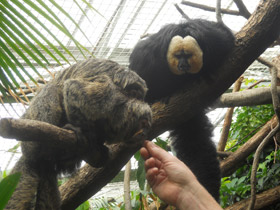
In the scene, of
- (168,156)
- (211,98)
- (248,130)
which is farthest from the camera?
(248,130)

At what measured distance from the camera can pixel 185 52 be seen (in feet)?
9.77

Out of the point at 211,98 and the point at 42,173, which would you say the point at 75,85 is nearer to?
the point at 42,173

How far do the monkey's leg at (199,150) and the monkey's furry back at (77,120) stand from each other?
4.02 feet

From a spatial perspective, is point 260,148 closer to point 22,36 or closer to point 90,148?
point 90,148

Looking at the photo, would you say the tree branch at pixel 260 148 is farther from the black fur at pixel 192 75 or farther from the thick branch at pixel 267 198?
the thick branch at pixel 267 198

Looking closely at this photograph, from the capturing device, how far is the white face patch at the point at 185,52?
9.55 ft

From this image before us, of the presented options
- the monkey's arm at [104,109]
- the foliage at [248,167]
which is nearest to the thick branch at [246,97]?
the foliage at [248,167]

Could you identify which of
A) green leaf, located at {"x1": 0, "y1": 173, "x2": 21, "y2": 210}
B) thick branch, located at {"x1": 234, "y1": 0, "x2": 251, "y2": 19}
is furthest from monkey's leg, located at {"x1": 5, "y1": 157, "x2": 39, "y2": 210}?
thick branch, located at {"x1": 234, "y1": 0, "x2": 251, "y2": 19}

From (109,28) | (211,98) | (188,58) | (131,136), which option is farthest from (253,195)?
(109,28)

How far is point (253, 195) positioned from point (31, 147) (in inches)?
78.9

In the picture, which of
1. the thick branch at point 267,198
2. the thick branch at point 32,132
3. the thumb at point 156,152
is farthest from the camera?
the thick branch at point 267,198

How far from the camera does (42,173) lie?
6.58ft

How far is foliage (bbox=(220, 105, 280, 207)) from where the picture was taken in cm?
415

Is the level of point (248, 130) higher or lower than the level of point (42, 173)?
lower
